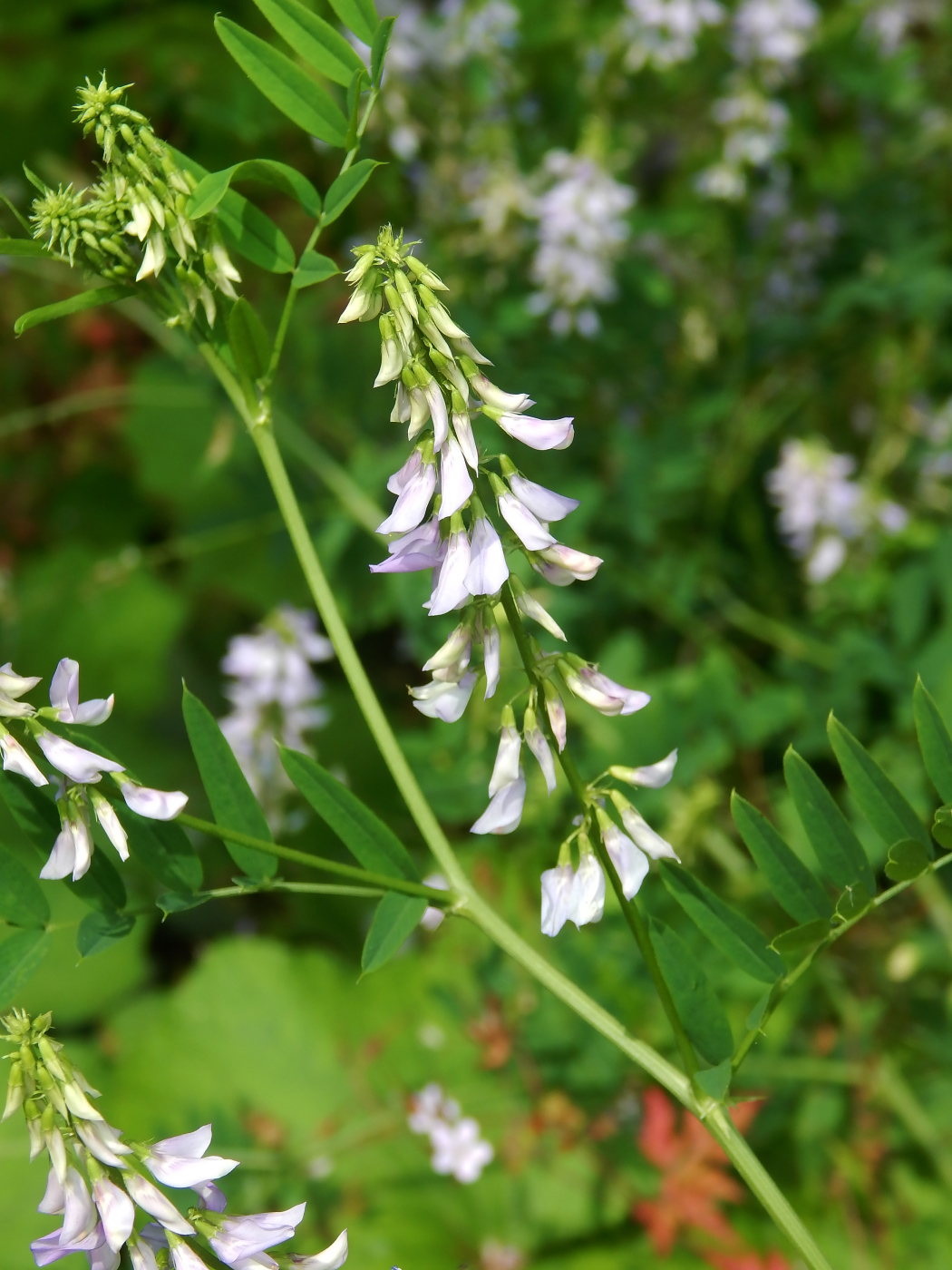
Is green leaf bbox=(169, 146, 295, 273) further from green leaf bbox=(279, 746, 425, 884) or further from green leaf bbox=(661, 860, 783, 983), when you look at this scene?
green leaf bbox=(661, 860, 783, 983)

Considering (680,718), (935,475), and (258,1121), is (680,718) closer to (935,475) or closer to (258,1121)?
(935,475)

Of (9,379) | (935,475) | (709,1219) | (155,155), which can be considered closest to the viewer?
(155,155)

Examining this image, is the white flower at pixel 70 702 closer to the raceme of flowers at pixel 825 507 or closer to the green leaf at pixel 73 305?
the green leaf at pixel 73 305

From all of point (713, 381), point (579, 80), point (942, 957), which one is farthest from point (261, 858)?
point (579, 80)

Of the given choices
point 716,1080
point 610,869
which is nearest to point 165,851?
point 610,869

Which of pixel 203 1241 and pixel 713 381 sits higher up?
pixel 713 381

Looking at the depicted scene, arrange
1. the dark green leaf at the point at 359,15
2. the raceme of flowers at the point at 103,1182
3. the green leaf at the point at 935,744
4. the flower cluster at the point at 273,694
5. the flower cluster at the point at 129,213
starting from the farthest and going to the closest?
the flower cluster at the point at 273,694 → the dark green leaf at the point at 359,15 → the green leaf at the point at 935,744 → the flower cluster at the point at 129,213 → the raceme of flowers at the point at 103,1182

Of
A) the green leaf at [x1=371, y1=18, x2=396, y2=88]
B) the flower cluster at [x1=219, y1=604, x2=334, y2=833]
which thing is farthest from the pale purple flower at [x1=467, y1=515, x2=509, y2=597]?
the flower cluster at [x1=219, y1=604, x2=334, y2=833]

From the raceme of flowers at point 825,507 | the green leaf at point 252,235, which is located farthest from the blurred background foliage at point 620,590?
the green leaf at point 252,235
